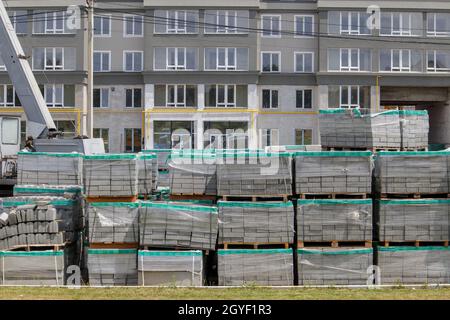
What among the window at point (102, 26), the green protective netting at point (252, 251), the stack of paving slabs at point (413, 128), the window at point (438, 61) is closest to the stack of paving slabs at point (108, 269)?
the green protective netting at point (252, 251)

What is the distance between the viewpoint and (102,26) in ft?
169

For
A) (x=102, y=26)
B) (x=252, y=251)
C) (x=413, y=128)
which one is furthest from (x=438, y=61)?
(x=252, y=251)

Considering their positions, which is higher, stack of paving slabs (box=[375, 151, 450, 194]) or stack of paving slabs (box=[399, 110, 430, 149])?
stack of paving slabs (box=[399, 110, 430, 149])

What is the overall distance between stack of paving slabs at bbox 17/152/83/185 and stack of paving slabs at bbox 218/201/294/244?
3.95m

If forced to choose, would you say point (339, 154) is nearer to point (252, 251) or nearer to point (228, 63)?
point (252, 251)

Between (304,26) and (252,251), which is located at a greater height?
(304,26)

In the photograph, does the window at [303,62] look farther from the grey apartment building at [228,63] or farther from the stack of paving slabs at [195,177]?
the stack of paving slabs at [195,177]

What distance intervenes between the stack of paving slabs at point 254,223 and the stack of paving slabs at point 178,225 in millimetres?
249

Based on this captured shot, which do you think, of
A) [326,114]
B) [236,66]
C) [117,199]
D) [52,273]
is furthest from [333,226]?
[236,66]

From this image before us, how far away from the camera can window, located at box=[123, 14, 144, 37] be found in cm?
5109

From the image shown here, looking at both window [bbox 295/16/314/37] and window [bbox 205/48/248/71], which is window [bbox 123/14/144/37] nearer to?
window [bbox 205/48/248/71]

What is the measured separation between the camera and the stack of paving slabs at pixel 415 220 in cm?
1351

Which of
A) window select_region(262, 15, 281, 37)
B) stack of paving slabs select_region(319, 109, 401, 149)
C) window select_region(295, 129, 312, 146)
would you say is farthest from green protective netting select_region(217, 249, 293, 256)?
window select_region(262, 15, 281, 37)

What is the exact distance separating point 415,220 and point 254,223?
3.22 meters
